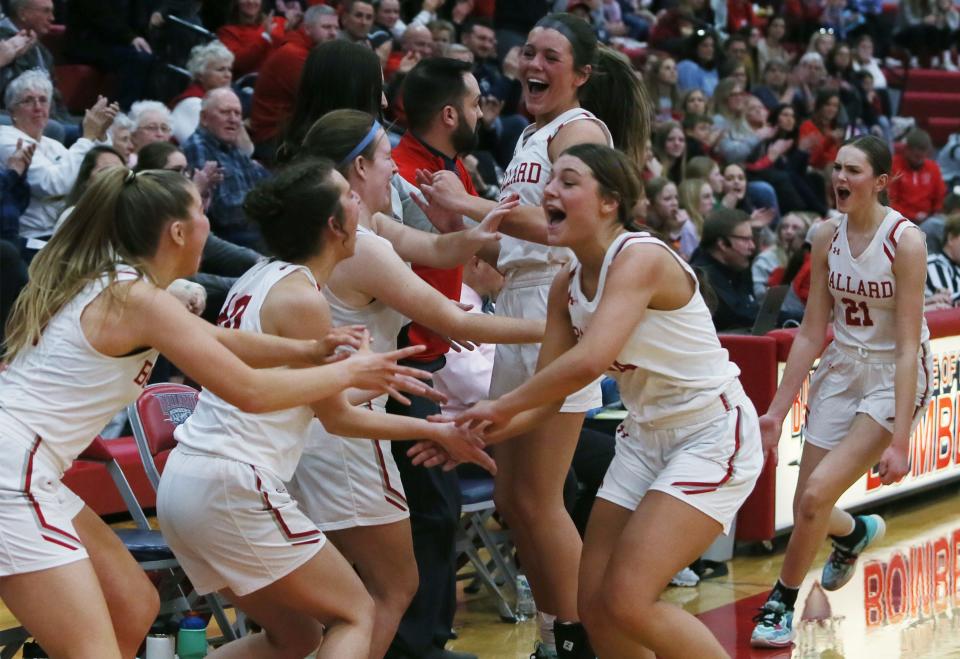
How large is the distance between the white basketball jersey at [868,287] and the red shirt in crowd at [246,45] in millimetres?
5738

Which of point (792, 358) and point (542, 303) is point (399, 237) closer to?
point (542, 303)

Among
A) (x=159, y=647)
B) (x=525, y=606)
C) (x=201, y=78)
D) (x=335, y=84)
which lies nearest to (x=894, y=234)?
(x=525, y=606)

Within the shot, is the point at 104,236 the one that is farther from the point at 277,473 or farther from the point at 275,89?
the point at 275,89

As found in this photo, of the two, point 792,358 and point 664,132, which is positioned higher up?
point 792,358

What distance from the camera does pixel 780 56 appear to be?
16328 mm

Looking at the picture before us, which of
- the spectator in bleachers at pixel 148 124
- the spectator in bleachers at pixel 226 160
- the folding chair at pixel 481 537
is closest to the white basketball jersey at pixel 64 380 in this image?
the folding chair at pixel 481 537

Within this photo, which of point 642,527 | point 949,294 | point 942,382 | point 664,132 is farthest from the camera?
point 664,132

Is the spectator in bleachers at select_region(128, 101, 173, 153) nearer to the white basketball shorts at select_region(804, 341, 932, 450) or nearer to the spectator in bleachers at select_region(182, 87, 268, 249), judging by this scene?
the spectator in bleachers at select_region(182, 87, 268, 249)

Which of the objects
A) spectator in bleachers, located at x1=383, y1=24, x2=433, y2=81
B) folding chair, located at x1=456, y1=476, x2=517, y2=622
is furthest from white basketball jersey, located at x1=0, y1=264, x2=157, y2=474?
spectator in bleachers, located at x1=383, y1=24, x2=433, y2=81

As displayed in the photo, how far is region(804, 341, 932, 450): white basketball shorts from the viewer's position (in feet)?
18.1

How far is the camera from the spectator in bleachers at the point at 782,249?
10570mm

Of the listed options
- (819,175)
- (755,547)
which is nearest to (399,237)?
(755,547)

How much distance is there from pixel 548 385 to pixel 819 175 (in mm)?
10447

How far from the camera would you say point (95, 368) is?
141 inches
